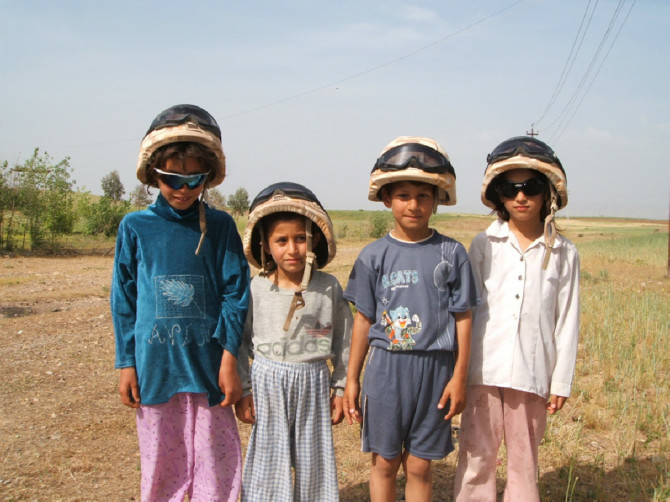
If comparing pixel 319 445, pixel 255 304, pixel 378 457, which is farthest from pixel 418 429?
pixel 255 304

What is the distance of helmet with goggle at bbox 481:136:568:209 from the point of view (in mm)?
2514

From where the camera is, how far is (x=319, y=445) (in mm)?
2488

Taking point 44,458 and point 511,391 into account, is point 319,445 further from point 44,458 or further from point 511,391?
point 44,458

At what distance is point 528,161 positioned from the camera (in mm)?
2518

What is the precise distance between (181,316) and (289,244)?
569 millimetres

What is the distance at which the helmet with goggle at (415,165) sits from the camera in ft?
7.92

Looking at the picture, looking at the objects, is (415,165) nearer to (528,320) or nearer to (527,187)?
(527,187)

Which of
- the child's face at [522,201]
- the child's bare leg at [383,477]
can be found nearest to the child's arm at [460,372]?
the child's bare leg at [383,477]

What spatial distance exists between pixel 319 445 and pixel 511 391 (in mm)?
945

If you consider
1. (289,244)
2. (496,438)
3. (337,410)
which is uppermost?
(289,244)

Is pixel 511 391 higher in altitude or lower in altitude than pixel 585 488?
higher

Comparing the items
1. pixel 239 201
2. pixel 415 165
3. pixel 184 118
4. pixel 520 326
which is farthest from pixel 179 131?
pixel 239 201

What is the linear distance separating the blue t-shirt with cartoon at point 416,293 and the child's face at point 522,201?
0.37m

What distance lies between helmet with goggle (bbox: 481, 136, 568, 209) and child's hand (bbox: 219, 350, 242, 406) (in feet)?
4.85
